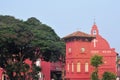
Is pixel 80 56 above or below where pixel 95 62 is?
above

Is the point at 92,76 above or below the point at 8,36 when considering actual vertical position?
below

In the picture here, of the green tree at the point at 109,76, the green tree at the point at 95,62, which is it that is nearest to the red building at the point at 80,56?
the green tree at the point at 95,62

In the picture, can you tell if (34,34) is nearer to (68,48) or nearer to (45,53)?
(45,53)

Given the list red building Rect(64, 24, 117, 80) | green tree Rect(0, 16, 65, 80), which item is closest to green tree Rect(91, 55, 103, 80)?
red building Rect(64, 24, 117, 80)

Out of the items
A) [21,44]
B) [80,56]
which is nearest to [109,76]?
[80,56]

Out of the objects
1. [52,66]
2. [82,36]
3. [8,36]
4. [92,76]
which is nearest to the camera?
[8,36]

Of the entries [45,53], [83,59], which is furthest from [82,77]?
[45,53]

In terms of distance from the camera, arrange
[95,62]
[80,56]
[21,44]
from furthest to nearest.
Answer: [80,56], [95,62], [21,44]

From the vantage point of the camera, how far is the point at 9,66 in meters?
47.0

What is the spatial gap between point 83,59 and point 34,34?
26.0 feet

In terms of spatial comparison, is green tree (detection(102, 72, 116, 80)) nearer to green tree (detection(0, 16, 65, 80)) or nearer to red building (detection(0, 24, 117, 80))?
red building (detection(0, 24, 117, 80))

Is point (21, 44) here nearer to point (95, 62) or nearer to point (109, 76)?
point (95, 62)

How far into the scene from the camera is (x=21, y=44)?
45500 millimetres

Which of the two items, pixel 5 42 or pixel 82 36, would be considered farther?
pixel 82 36
